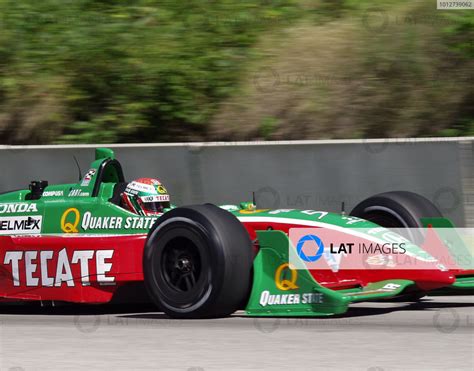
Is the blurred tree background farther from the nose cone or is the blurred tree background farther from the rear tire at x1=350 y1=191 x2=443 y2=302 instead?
the nose cone

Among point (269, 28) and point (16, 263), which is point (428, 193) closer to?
point (16, 263)

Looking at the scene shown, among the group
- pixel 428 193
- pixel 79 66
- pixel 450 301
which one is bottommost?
pixel 450 301

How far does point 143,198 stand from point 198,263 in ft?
4.45

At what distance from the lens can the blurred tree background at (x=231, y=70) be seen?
14445 millimetres

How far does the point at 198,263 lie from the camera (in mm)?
8172

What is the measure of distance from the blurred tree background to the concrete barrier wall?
2653 mm

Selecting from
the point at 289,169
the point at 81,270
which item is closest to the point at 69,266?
the point at 81,270

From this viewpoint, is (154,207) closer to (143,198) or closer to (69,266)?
(143,198)

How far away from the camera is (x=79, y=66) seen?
16328 millimetres

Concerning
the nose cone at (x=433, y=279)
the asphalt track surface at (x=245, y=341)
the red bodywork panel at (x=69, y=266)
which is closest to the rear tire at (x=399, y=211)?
the asphalt track surface at (x=245, y=341)

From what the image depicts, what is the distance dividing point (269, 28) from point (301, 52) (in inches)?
47.0

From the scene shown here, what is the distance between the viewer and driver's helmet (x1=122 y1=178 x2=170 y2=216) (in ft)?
30.5

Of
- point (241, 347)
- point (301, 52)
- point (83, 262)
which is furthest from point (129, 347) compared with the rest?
point (301, 52)

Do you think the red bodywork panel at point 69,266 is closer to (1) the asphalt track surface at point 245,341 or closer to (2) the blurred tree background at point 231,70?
(1) the asphalt track surface at point 245,341
